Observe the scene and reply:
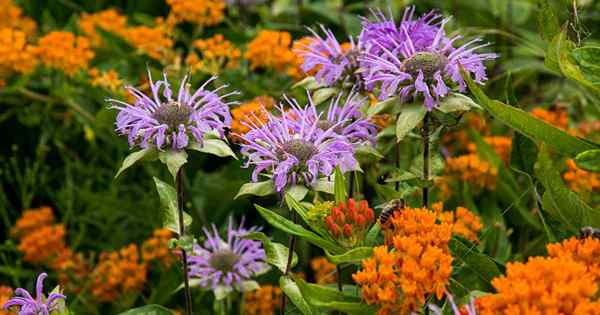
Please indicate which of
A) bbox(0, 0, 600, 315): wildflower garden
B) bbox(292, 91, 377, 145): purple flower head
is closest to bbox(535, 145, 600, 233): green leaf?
bbox(0, 0, 600, 315): wildflower garden

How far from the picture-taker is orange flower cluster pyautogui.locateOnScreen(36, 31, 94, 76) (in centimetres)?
207

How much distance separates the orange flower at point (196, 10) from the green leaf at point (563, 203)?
1.21 meters

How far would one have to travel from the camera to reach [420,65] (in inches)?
47.9

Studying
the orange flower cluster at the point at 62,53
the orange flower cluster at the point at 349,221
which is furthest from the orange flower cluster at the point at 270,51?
the orange flower cluster at the point at 349,221

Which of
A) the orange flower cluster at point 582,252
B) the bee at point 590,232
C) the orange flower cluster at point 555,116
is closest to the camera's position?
the orange flower cluster at point 582,252

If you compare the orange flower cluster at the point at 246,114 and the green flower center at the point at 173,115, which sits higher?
the green flower center at the point at 173,115

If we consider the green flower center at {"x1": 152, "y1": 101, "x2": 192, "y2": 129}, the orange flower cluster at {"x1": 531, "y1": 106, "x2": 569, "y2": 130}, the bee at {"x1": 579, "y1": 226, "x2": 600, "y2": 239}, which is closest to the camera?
the bee at {"x1": 579, "y1": 226, "x2": 600, "y2": 239}

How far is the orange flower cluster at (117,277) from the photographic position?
172 cm

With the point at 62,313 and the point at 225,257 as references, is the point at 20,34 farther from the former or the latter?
the point at 62,313

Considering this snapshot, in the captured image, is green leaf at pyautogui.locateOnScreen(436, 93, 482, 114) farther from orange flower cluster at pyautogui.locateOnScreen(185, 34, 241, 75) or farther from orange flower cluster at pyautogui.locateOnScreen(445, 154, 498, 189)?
orange flower cluster at pyautogui.locateOnScreen(185, 34, 241, 75)

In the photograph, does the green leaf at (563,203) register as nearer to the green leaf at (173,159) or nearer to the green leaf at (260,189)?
the green leaf at (260,189)

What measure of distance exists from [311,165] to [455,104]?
0.23m

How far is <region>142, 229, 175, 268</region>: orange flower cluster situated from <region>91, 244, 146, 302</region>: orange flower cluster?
37mm

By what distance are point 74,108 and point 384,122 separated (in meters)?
0.94
